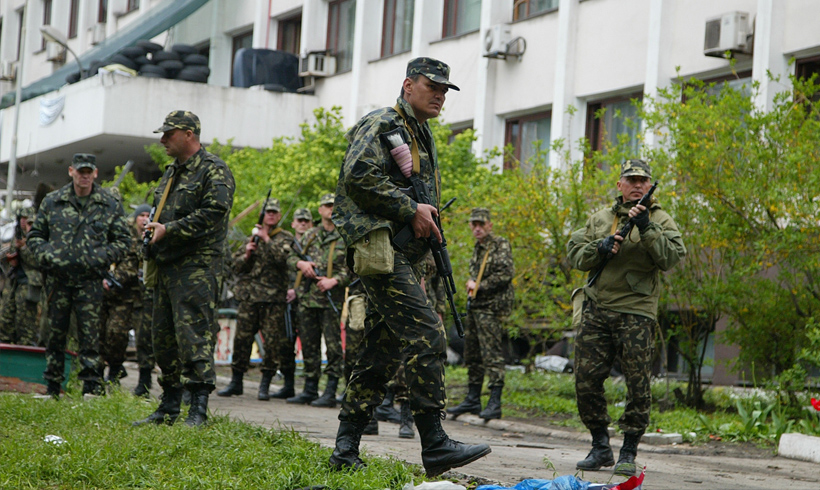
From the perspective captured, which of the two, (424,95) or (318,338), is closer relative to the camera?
(424,95)

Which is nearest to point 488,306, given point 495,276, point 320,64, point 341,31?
point 495,276

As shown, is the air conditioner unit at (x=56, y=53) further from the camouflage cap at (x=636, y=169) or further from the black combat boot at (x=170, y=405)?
the camouflage cap at (x=636, y=169)

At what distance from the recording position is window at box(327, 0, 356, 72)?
26688 millimetres

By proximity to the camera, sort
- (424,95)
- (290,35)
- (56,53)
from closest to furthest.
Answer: (424,95) → (290,35) → (56,53)

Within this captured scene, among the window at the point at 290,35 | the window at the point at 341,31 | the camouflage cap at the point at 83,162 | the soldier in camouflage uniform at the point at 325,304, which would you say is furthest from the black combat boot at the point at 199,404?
the window at the point at 290,35

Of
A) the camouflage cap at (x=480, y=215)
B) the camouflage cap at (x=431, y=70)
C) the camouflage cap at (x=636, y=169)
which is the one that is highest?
the camouflage cap at (x=431, y=70)

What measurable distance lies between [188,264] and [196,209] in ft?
1.34

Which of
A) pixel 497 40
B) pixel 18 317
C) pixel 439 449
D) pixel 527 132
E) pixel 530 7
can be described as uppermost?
pixel 530 7

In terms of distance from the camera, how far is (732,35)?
51.4 ft

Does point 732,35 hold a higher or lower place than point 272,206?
higher

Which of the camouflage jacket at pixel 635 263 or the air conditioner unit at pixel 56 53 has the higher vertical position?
the air conditioner unit at pixel 56 53

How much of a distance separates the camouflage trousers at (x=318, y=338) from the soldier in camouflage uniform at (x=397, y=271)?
5.83 m

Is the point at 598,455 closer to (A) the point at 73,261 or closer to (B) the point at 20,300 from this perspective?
(A) the point at 73,261

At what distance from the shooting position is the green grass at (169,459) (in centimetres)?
542
